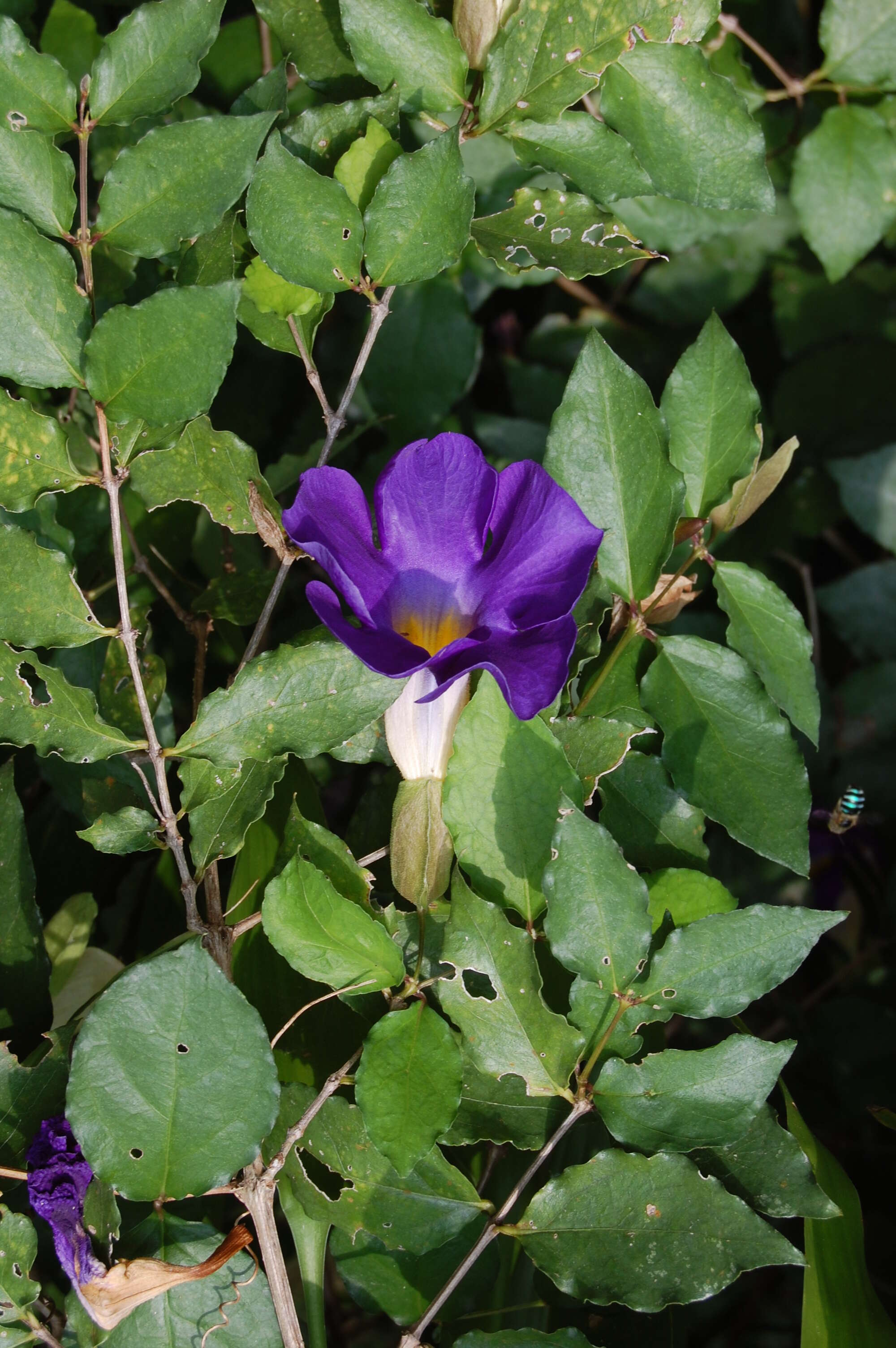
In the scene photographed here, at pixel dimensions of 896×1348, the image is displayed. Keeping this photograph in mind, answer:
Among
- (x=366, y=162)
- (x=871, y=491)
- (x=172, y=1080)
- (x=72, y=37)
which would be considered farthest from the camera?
(x=871, y=491)

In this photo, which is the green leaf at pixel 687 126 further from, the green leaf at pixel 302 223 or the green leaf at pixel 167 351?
the green leaf at pixel 167 351

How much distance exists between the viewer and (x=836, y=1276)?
30.1 inches

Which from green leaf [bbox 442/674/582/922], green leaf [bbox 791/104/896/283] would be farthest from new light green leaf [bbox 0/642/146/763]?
green leaf [bbox 791/104/896/283]

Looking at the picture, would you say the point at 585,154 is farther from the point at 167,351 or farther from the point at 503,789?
the point at 503,789

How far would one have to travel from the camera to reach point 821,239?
1.21m

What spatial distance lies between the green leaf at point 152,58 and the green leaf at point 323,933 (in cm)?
52

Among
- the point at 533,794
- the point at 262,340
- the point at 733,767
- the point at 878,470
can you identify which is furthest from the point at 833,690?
the point at 262,340

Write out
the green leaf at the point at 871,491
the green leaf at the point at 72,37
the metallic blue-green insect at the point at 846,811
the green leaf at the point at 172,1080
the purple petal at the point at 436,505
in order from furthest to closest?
the green leaf at the point at 871,491, the green leaf at the point at 72,37, the metallic blue-green insect at the point at 846,811, the purple petal at the point at 436,505, the green leaf at the point at 172,1080

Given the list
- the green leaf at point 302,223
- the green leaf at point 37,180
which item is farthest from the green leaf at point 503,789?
the green leaf at point 37,180

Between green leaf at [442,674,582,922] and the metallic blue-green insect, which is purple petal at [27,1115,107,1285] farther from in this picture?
the metallic blue-green insect

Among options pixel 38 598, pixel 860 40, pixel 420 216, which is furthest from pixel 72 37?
pixel 860 40

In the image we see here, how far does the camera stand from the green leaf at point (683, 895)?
0.80 m

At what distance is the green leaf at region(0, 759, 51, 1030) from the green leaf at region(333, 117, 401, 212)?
51 centimetres

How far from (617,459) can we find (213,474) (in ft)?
0.99
